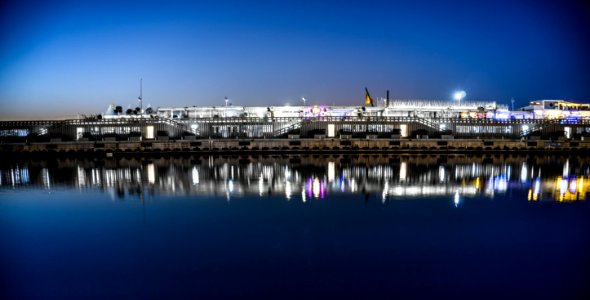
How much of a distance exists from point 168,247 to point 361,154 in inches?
1198

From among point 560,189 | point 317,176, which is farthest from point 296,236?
point 560,189

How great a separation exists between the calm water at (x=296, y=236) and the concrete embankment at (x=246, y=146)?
15.4m

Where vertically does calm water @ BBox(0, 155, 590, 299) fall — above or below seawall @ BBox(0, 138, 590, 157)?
below

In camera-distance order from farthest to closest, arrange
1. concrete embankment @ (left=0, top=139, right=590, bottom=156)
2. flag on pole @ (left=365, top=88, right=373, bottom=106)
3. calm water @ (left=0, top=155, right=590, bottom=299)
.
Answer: flag on pole @ (left=365, top=88, right=373, bottom=106) < concrete embankment @ (left=0, top=139, right=590, bottom=156) < calm water @ (left=0, top=155, right=590, bottom=299)

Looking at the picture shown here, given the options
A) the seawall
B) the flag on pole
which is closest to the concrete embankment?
the seawall

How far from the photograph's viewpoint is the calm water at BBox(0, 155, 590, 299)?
1038cm

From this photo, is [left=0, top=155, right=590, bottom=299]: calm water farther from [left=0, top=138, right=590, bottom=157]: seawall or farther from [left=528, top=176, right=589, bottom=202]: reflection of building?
[left=0, top=138, right=590, bottom=157]: seawall

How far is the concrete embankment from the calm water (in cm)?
1544

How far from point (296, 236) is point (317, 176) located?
1287cm

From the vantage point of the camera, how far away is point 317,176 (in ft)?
88.2

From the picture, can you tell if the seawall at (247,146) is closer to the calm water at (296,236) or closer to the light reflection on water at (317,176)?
the light reflection on water at (317,176)

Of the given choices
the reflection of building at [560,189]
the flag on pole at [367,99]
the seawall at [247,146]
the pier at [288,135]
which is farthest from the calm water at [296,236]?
the flag on pole at [367,99]

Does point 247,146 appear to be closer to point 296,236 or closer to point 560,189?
point 560,189

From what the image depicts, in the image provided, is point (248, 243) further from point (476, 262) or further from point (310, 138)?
point (310, 138)
